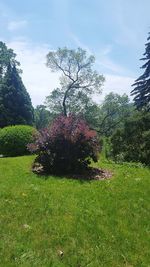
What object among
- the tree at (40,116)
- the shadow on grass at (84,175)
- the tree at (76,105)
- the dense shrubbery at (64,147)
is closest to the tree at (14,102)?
the tree at (76,105)

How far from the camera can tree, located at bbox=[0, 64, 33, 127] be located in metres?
37.1

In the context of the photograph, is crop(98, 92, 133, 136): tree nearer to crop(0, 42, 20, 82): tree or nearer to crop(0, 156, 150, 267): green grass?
crop(0, 42, 20, 82): tree

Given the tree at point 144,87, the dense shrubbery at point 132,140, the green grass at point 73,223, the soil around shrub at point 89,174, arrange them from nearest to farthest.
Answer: the green grass at point 73,223, the soil around shrub at point 89,174, the dense shrubbery at point 132,140, the tree at point 144,87

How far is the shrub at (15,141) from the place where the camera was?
19.3 metres

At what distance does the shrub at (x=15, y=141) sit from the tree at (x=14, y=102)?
17.6m

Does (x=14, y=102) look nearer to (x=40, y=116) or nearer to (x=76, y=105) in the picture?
(x=76, y=105)

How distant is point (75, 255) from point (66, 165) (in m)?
6.02

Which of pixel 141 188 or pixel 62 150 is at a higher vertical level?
pixel 62 150

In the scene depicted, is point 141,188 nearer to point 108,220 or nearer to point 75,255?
point 108,220

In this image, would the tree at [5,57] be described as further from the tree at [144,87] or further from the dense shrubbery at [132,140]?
the dense shrubbery at [132,140]

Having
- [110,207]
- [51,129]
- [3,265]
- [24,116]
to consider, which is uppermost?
[24,116]

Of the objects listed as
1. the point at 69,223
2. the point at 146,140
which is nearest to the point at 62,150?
the point at 69,223

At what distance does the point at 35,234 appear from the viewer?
6613mm

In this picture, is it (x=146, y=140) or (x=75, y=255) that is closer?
(x=75, y=255)
